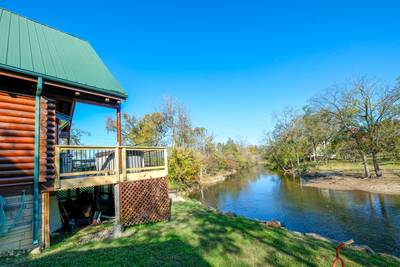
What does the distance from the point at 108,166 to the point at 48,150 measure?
2120mm

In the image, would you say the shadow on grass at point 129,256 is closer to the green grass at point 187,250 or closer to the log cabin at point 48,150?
the green grass at point 187,250

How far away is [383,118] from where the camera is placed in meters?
20.8

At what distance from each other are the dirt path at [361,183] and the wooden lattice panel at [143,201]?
18.1 meters

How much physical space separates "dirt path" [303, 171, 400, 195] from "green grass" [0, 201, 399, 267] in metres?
14.5

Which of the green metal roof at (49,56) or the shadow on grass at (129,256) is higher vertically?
the green metal roof at (49,56)

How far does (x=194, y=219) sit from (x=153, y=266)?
4040 mm

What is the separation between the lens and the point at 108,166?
7.31 meters

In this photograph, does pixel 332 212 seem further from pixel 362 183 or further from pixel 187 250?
pixel 187 250

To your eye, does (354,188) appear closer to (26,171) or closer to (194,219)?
(194,219)

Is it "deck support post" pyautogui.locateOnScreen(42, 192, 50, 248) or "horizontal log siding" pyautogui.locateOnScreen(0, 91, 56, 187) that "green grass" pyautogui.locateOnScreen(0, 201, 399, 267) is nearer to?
"deck support post" pyautogui.locateOnScreen(42, 192, 50, 248)

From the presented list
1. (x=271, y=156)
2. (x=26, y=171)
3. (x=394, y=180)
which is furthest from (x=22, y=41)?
(x=271, y=156)

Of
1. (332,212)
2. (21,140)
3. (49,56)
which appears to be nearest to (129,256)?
(21,140)

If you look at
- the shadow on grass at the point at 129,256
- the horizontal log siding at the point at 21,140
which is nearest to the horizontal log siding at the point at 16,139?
the horizontal log siding at the point at 21,140

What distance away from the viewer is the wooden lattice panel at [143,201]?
666 cm
